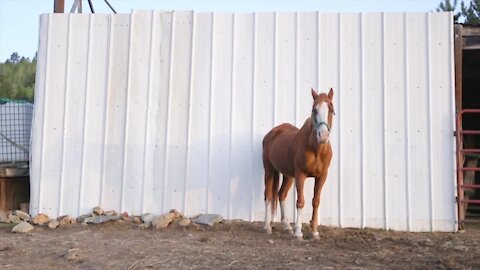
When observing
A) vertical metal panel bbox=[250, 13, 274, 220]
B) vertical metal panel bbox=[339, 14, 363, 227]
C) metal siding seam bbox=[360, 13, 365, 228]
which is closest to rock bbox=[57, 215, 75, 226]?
vertical metal panel bbox=[250, 13, 274, 220]

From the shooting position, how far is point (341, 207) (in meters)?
6.38

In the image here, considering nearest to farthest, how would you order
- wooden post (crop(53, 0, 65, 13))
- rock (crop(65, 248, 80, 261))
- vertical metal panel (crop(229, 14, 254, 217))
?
rock (crop(65, 248, 80, 261)) < vertical metal panel (crop(229, 14, 254, 217)) < wooden post (crop(53, 0, 65, 13))

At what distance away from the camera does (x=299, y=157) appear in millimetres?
5480

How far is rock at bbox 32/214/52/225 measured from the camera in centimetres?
638

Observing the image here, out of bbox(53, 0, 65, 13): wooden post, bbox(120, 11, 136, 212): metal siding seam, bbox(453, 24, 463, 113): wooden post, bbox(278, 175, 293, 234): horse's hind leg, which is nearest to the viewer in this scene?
bbox(278, 175, 293, 234): horse's hind leg

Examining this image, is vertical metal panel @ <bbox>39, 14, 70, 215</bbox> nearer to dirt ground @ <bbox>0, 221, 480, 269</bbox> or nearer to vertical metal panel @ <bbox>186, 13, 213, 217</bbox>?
dirt ground @ <bbox>0, 221, 480, 269</bbox>

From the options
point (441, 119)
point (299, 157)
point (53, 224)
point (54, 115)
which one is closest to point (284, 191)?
point (299, 157)

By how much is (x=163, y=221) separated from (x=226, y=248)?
1.45 m

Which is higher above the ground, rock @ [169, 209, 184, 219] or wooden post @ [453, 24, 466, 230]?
wooden post @ [453, 24, 466, 230]

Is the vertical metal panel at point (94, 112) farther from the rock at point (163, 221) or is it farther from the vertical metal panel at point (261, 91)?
the vertical metal panel at point (261, 91)

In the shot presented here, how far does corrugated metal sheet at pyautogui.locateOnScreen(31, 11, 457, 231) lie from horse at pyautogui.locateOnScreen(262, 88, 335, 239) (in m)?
0.33

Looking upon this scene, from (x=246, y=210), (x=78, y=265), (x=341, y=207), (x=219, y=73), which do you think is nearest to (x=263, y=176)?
(x=246, y=210)

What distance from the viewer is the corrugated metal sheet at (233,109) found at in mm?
6363

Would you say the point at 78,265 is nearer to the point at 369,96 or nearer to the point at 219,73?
the point at 219,73
